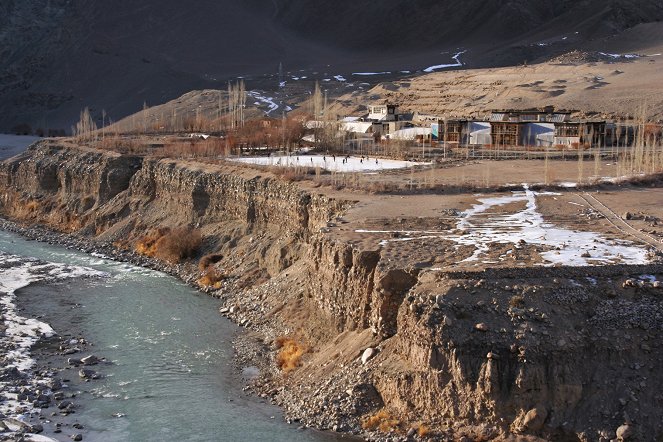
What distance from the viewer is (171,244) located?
3597cm

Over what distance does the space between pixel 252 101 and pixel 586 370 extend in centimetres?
6041

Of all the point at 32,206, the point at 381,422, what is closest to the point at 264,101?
the point at 32,206

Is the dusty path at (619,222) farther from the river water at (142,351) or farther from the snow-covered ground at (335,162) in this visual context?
the snow-covered ground at (335,162)

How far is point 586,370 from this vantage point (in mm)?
18391

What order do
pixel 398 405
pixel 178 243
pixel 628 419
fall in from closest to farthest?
pixel 628 419
pixel 398 405
pixel 178 243

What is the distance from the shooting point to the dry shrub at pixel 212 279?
1261 inches

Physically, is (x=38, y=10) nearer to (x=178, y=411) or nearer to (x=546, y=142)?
(x=546, y=142)

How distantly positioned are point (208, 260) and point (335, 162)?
9.79m

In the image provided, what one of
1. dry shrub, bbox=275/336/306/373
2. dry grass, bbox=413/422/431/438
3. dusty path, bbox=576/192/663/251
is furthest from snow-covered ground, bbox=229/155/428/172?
dry grass, bbox=413/422/431/438

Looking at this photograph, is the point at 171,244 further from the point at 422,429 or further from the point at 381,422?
the point at 422,429

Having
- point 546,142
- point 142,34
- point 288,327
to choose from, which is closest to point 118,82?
point 142,34

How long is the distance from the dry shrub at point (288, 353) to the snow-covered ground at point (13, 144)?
4507 cm

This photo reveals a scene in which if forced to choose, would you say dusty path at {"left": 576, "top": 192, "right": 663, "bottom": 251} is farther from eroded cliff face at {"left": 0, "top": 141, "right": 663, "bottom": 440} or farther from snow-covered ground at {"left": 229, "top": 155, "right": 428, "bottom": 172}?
snow-covered ground at {"left": 229, "top": 155, "right": 428, "bottom": 172}

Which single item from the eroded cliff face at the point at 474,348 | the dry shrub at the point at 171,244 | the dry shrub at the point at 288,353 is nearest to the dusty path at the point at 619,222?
the eroded cliff face at the point at 474,348
